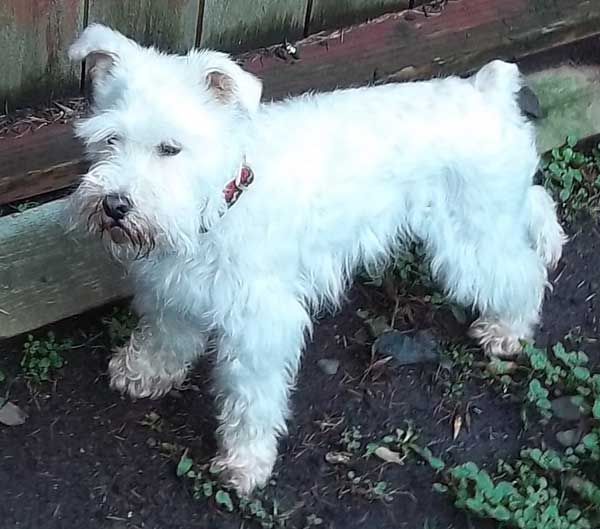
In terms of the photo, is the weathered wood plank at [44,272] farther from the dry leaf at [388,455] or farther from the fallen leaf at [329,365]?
the dry leaf at [388,455]

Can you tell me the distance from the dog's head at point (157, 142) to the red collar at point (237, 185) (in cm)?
3

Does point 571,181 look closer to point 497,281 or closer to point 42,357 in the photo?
point 497,281

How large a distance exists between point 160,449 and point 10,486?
41cm

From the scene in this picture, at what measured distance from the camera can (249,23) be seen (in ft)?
12.7

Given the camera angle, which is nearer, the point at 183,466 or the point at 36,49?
the point at 183,466

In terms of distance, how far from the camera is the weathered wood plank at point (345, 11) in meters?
4.01

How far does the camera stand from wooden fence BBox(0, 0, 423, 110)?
351 cm

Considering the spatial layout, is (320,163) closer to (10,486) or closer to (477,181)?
(477,181)

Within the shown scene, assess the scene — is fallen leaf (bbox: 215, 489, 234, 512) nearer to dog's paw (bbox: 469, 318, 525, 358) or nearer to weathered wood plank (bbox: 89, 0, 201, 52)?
dog's paw (bbox: 469, 318, 525, 358)

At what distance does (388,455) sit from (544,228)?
2.94 ft

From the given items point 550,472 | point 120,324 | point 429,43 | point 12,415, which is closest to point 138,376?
point 120,324

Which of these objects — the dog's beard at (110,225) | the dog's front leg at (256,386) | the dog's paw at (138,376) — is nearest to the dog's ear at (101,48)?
the dog's beard at (110,225)

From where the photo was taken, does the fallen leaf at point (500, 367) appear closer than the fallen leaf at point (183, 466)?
No

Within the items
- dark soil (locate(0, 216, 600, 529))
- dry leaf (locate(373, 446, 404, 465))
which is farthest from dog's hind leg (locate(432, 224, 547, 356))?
dry leaf (locate(373, 446, 404, 465))
